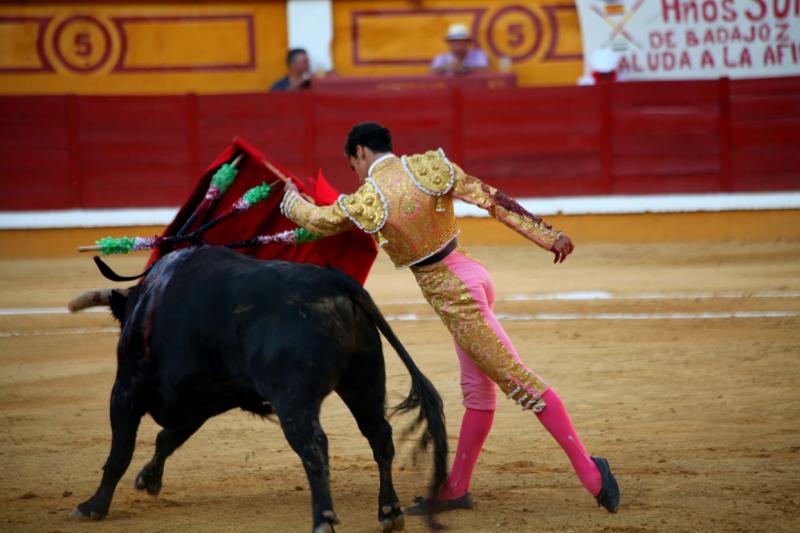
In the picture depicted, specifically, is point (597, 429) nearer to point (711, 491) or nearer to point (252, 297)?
point (711, 491)

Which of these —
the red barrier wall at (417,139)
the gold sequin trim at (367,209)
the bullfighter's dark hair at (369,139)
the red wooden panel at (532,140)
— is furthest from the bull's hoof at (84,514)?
the red wooden panel at (532,140)

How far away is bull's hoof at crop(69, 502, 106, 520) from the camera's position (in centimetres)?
344

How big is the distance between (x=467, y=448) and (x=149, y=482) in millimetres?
932

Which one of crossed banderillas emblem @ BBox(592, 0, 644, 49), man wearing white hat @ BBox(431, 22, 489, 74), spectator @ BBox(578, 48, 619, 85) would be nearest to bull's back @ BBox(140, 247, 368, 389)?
man wearing white hat @ BBox(431, 22, 489, 74)

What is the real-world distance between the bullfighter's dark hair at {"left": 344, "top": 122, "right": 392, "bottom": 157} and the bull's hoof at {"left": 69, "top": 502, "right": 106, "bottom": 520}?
118cm

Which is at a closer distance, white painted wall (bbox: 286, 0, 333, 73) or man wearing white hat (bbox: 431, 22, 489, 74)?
man wearing white hat (bbox: 431, 22, 489, 74)

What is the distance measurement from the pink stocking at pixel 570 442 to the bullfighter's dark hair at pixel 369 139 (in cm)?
77

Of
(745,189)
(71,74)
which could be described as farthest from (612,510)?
(71,74)

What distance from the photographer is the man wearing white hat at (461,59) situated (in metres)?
10.1

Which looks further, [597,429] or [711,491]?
[597,429]

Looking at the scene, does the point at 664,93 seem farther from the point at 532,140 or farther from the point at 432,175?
the point at 432,175

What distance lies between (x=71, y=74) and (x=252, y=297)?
808 cm

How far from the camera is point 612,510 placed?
3.36 m

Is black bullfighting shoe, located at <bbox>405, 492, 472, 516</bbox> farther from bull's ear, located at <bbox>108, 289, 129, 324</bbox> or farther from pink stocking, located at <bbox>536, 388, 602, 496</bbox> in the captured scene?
bull's ear, located at <bbox>108, 289, 129, 324</bbox>
